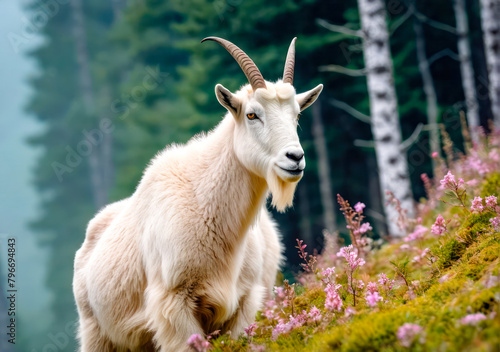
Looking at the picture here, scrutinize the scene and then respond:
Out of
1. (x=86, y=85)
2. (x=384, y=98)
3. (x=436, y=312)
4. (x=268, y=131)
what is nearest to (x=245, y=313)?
(x=268, y=131)

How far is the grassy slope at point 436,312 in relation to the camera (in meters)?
2.39

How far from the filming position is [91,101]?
3816 centimetres

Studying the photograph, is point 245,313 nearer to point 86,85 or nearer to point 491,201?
point 491,201

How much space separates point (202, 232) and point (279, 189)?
2.78ft

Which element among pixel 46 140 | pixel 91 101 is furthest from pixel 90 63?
pixel 46 140

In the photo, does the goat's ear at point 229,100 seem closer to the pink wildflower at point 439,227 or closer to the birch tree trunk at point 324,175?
the pink wildflower at point 439,227

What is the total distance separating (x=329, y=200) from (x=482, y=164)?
1115 cm

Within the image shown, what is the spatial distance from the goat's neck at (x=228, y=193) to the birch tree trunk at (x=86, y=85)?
106ft

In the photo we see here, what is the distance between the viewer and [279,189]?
4219 mm

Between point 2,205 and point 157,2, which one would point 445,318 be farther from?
point 2,205

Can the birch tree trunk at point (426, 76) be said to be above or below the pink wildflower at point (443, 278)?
above

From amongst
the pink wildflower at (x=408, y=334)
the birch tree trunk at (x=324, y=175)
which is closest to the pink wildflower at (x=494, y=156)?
the pink wildflower at (x=408, y=334)

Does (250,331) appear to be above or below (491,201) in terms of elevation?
below

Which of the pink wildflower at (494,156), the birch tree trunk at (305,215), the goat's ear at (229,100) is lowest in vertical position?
the birch tree trunk at (305,215)
